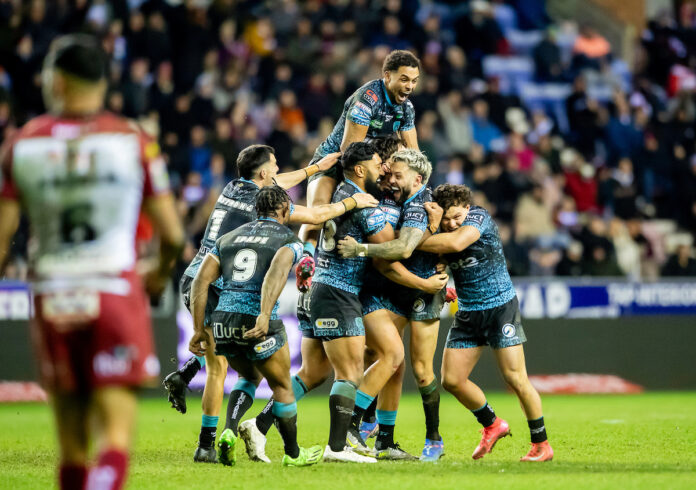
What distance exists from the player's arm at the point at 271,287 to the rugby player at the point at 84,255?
3165 mm

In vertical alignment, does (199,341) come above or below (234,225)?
below

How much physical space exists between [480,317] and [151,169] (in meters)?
4.79

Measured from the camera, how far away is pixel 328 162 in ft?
32.0

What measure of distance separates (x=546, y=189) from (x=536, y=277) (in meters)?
2.93

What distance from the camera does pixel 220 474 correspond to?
7.96m

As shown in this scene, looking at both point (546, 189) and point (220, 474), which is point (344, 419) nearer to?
point (220, 474)

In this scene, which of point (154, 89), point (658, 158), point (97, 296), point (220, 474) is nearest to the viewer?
point (97, 296)

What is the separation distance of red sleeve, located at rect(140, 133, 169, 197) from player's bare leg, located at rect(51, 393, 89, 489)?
100cm

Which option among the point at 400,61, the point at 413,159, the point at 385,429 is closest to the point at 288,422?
the point at 385,429

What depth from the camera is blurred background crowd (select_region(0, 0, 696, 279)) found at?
1731 centimetres

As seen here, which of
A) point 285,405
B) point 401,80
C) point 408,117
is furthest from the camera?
point 408,117

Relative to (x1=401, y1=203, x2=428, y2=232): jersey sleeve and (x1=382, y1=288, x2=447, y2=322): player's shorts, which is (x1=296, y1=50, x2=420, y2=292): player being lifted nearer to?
(x1=382, y1=288, x2=447, y2=322): player's shorts

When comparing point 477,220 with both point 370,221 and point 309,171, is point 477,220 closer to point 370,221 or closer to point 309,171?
point 370,221

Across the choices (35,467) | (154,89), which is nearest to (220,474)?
(35,467)
